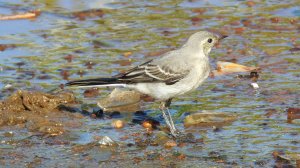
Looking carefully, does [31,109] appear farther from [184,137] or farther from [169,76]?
[184,137]

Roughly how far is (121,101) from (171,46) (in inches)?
102

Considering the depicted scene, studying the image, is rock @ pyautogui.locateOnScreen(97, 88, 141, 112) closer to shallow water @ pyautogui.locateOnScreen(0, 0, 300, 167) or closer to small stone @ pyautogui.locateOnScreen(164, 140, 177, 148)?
shallow water @ pyautogui.locateOnScreen(0, 0, 300, 167)

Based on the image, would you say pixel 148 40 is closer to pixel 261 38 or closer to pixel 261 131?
pixel 261 38

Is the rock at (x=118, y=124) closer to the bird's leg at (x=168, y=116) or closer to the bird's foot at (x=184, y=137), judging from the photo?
the bird's leg at (x=168, y=116)

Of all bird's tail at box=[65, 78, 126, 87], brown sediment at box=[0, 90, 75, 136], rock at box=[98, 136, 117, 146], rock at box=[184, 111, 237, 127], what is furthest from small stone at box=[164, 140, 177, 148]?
brown sediment at box=[0, 90, 75, 136]

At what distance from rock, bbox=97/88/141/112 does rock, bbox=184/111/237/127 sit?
35.5 inches

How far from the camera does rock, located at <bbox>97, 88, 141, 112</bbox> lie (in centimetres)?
1037

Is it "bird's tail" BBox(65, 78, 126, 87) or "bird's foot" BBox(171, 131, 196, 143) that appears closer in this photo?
"bird's foot" BBox(171, 131, 196, 143)

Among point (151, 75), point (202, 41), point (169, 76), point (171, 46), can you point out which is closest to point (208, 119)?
point (169, 76)

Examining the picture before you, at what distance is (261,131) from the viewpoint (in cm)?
925

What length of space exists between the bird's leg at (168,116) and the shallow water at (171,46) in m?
0.17

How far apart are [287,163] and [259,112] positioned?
6.00ft

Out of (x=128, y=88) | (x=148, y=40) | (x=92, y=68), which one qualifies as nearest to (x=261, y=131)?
(x=128, y=88)

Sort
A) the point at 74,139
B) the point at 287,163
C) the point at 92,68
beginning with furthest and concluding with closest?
1. the point at 92,68
2. the point at 74,139
3. the point at 287,163
